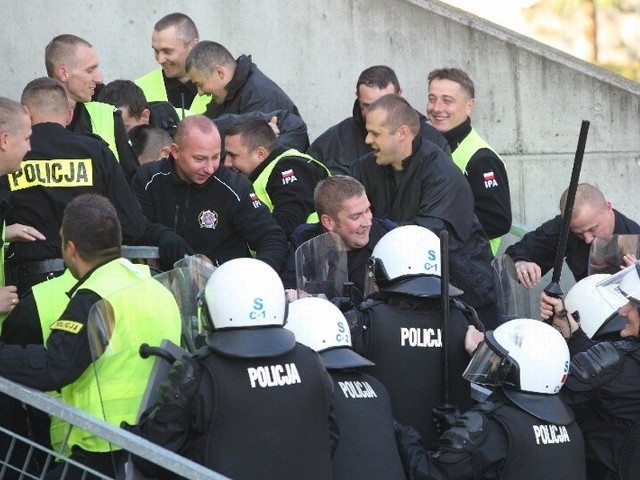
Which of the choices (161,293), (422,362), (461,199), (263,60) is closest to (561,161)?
(263,60)

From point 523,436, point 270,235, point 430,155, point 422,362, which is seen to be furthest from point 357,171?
point 523,436

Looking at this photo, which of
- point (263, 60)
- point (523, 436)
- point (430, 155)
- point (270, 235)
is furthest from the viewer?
point (263, 60)

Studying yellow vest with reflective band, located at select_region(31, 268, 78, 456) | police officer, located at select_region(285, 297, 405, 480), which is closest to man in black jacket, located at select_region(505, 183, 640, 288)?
police officer, located at select_region(285, 297, 405, 480)

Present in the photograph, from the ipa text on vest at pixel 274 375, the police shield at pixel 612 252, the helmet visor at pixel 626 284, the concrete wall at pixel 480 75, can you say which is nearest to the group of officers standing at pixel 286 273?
the ipa text on vest at pixel 274 375

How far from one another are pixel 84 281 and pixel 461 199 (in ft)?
9.98

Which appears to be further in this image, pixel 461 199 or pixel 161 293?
pixel 461 199

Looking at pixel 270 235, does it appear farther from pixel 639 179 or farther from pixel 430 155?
pixel 639 179

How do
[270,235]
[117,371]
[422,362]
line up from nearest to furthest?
[117,371]
[422,362]
[270,235]

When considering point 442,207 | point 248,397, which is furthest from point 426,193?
point 248,397

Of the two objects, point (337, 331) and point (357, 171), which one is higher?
point (357, 171)

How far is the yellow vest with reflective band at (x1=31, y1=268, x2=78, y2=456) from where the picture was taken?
19.3 feet

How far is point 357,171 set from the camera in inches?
342

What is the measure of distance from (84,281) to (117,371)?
0.47 m

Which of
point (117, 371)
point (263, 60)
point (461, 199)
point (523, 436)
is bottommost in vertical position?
point (523, 436)
